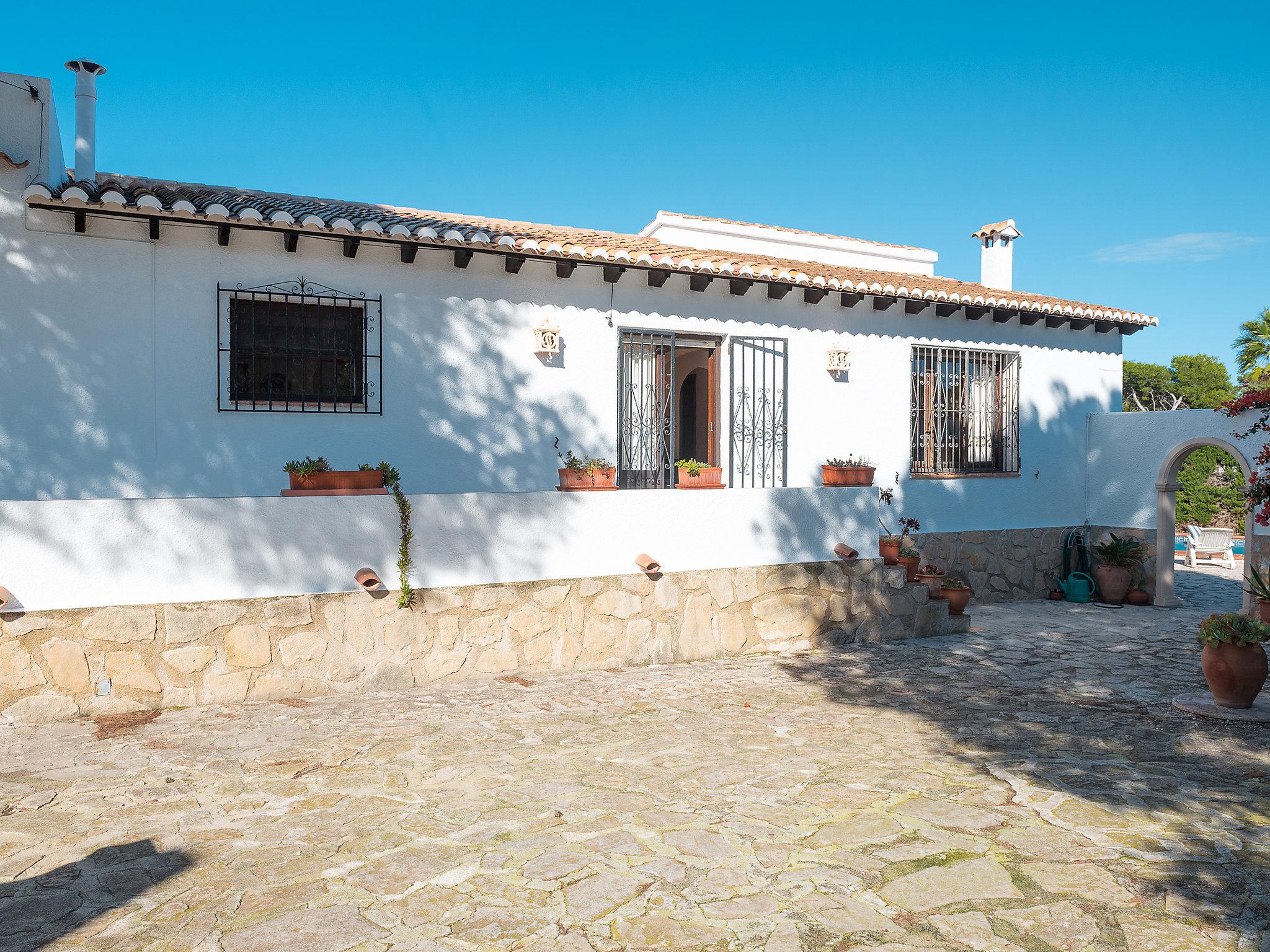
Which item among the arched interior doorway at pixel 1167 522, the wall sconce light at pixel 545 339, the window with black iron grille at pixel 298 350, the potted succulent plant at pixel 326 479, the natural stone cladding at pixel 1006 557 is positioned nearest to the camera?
the potted succulent plant at pixel 326 479

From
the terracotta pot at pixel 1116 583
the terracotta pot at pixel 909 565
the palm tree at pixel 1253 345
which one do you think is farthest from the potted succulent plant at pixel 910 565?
the palm tree at pixel 1253 345

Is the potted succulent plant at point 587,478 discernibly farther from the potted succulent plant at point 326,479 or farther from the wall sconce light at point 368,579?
the wall sconce light at point 368,579

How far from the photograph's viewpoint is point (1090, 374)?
1341 cm

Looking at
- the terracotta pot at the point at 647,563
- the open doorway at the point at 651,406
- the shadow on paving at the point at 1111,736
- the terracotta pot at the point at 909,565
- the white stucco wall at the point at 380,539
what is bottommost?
Result: the shadow on paving at the point at 1111,736

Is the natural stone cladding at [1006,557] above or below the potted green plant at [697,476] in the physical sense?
below

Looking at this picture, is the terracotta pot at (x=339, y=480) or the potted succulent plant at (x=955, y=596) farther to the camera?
the potted succulent plant at (x=955, y=596)

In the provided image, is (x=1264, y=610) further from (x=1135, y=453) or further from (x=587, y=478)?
(x=587, y=478)

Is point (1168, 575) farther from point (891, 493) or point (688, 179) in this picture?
point (688, 179)

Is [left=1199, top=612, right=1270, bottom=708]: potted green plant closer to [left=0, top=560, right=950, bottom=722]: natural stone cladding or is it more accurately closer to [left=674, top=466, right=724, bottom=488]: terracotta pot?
[left=0, top=560, right=950, bottom=722]: natural stone cladding

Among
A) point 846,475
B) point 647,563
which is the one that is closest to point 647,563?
point 647,563

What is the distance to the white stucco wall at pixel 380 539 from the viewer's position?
5781 mm

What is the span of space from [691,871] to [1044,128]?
53.1 ft

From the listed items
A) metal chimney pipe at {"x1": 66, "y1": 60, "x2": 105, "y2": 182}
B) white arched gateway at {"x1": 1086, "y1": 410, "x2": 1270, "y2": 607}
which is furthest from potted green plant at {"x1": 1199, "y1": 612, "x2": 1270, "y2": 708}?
metal chimney pipe at {"x1": 66, "y1": 60, "x2": 105, "y2": 182}

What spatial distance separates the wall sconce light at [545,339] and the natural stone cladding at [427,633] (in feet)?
8.89
